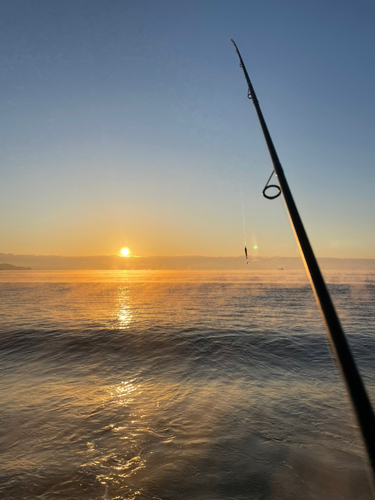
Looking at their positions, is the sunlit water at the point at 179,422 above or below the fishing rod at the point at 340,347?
below

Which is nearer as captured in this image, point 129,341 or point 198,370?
point 198,370

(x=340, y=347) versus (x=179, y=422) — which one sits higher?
(x=340, y=347)

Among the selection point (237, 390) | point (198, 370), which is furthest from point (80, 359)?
point (237, 390)

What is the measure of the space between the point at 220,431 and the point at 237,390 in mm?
2284

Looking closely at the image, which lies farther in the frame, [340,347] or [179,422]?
[179,422]

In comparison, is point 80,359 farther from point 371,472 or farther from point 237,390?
point 371,472

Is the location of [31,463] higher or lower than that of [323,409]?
higher

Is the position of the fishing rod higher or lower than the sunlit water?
higher

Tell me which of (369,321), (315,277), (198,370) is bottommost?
(369,321)

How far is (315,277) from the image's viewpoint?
5.47 feet

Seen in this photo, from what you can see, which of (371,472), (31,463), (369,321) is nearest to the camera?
(371,472)

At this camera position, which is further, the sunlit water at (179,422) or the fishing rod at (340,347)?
the sunlit water at (179,422)

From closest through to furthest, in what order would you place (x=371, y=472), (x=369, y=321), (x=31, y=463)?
(x=371, y=472)
(x=31, y=463)
(x=369, y=321)

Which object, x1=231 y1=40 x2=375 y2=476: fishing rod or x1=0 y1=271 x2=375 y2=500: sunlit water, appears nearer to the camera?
x1=231 y1=40 x2=375 y2=476: fishing rod
